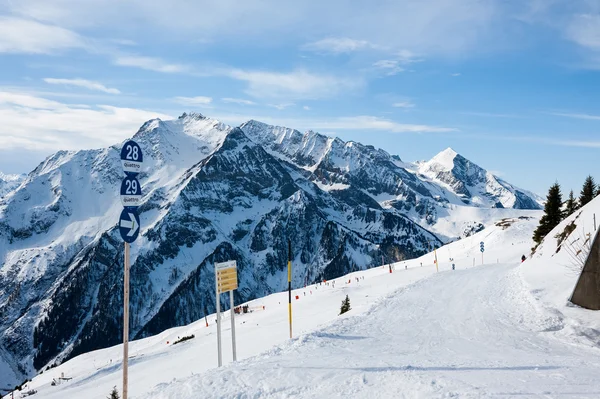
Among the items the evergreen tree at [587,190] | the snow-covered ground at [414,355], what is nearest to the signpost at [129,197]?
the snow-covered ground at [414,355]

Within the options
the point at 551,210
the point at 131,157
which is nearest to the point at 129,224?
the point at 131,157

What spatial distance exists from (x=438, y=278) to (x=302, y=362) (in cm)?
2721

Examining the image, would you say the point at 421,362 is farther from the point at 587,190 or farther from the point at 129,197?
the point at 587,190

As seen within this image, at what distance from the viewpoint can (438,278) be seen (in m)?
36.5

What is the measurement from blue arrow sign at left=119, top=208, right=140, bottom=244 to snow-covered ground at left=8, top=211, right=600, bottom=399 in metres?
3.88

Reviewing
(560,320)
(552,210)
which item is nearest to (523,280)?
(560,320)

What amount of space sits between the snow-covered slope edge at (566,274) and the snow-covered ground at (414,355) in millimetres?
101

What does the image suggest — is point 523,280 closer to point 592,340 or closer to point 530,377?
point 592,340

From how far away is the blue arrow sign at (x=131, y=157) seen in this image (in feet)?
31.3

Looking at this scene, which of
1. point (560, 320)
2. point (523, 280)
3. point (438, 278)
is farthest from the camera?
A: point (438, 278)

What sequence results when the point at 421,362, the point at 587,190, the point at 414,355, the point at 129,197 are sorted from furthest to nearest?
the point at 587,190, the point at 414,355, the point at 421,362, the point at 129,197

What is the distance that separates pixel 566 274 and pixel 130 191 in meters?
26.4

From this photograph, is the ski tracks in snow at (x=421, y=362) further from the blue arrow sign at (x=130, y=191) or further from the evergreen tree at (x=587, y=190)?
the evergreen tree at (x=587, y=190)

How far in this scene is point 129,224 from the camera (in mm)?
9727
